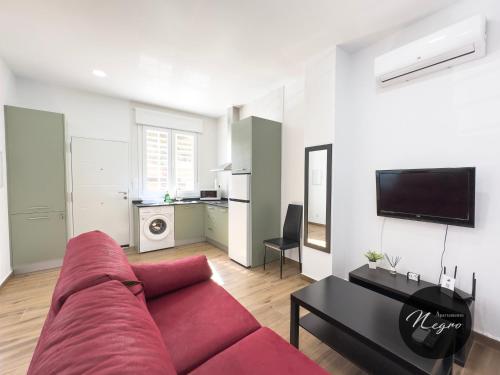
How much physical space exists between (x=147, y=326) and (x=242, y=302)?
1.80m

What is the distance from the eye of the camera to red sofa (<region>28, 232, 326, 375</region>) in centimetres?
60

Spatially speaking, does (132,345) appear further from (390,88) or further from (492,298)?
(390,88)

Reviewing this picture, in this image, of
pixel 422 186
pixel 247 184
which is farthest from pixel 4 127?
pixel 422 186

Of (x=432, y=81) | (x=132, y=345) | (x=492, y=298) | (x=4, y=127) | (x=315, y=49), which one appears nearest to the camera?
(x=132, y=345)

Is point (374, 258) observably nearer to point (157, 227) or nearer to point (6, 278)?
point (157, 227)

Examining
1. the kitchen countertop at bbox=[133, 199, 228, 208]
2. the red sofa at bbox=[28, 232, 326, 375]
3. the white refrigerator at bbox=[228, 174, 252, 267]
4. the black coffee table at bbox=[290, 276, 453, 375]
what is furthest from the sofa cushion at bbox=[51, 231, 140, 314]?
the kitchen countertop at bbox=[133, 199, 228, 208]

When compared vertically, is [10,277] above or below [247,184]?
below

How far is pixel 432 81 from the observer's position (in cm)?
206

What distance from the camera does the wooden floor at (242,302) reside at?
163 centimetres

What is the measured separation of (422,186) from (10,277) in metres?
5.03

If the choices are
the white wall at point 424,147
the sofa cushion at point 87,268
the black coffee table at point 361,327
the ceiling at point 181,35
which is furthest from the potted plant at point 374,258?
the ceiling at point 181,35

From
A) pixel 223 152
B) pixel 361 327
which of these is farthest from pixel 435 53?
pixel 223 152

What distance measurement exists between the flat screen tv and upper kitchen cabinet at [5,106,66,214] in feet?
13.8

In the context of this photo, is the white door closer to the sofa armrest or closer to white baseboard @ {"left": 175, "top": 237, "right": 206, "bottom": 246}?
white baseboard @ {"left": 175, "top": 237, "right": 206, "bottom": 246}
